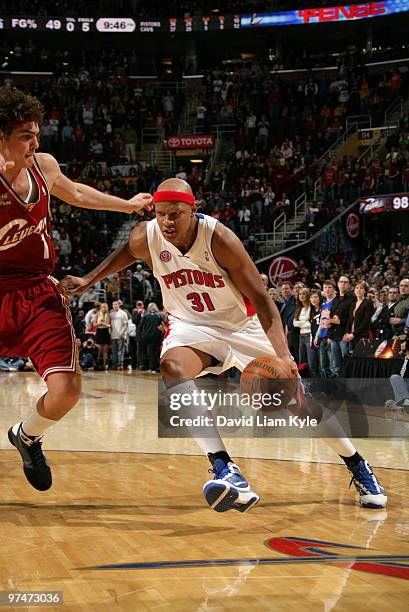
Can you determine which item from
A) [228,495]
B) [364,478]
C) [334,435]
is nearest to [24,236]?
[228,495]

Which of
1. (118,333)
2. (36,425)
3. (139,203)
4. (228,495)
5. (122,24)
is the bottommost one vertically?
(118,333)

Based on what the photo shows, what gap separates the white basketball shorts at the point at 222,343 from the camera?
4.84 meters

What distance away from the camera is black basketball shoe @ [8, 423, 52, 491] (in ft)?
15.7

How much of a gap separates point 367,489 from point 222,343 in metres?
1.29

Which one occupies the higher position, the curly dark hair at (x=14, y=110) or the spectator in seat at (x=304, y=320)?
the curly dark hair at (x=14, y=110)

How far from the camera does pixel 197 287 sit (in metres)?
4.90

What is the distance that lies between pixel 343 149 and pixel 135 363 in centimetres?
1041

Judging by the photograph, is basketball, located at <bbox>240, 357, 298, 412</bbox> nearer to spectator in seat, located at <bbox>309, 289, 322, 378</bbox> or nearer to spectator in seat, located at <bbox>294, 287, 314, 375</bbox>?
spectator in seat, located at <bbox>309, 289, 322, 378</bbox>

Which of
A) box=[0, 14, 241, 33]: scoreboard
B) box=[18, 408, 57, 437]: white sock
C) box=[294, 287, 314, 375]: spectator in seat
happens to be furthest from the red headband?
box=[0, 14, 241, 33]: scoreboard

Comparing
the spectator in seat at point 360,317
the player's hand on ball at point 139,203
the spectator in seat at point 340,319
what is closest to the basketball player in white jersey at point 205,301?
the player's hand on ball at point 139,203

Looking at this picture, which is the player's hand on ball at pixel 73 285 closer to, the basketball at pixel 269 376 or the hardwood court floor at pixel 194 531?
the basketball at pixel 269 376

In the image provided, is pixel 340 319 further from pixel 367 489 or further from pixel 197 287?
pixel 197 287

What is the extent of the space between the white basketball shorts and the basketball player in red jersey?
2.20ft

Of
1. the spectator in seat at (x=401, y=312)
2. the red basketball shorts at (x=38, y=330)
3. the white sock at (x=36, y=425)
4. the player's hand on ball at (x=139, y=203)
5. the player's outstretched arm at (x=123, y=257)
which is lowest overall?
the white sock at (x=36, y=425)
